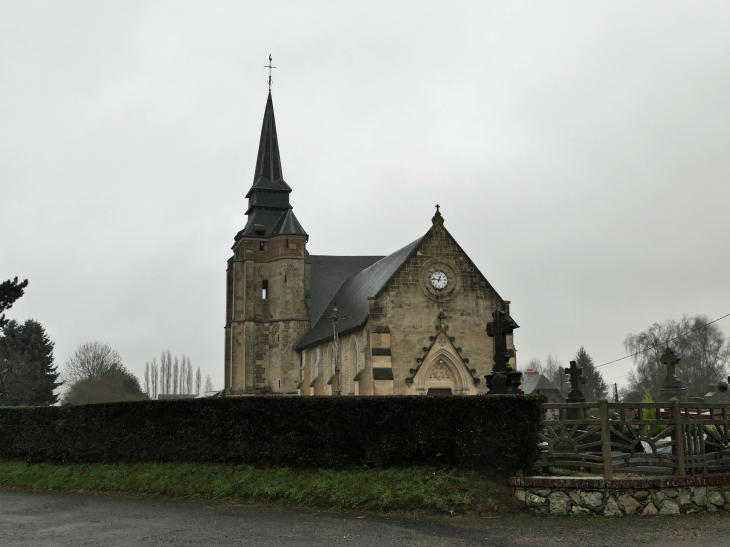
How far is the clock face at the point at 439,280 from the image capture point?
92.7ft

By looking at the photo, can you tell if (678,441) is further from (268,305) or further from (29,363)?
(29,363)

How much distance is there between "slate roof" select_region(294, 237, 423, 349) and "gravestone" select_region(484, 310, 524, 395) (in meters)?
11.7

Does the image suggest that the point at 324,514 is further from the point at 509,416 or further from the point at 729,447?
the point at 729,447

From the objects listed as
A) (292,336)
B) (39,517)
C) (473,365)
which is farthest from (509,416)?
(292,336)

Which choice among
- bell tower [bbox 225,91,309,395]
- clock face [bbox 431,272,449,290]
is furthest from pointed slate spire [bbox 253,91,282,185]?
clock face [bbox 431,272,449,290]

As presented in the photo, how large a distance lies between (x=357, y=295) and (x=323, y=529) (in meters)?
24.5

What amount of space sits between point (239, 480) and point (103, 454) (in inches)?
190

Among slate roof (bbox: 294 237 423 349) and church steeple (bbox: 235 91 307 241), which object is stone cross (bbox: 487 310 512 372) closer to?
slate roof (bbox: 294 237 423 349)

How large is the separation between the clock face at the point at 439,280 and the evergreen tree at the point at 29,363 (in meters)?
35.2

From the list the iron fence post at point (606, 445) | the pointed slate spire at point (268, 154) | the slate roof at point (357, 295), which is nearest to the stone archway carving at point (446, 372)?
the slate roof at point (357, 295)

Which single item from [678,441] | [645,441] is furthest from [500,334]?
[678,441]

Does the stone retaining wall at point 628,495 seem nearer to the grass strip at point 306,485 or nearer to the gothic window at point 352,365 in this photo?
the grass strip at point 306,485

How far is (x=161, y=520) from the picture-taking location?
36.4 feet

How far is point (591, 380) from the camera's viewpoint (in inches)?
3317
